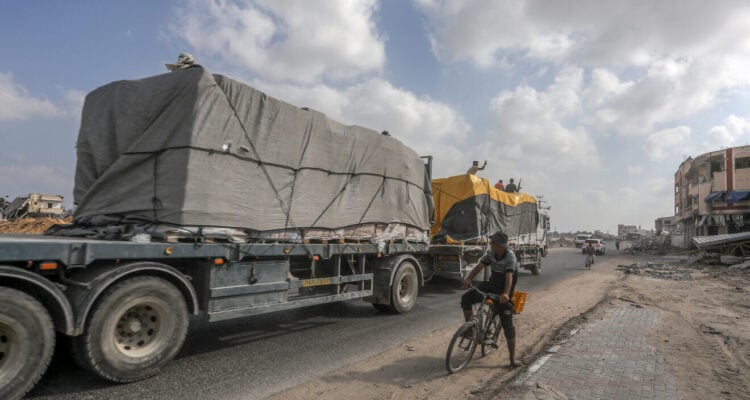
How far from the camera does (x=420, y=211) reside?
8.91m

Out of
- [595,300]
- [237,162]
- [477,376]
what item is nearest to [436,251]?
[595,300]

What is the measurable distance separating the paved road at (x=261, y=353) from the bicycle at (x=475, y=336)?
113cm

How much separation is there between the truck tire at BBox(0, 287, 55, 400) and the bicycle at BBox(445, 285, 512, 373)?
12.7 ft

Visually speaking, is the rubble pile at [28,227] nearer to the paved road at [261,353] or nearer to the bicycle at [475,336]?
the paved road at [261,353]

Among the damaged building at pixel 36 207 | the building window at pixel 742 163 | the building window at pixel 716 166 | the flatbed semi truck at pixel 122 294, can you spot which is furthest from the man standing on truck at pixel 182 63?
the building window at pixel 716 166

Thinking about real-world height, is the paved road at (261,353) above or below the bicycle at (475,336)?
below

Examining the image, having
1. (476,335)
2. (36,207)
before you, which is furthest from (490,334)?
(36,207)

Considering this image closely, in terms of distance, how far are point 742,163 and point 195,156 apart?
164 feet

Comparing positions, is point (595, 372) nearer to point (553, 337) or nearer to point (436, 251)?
point (553, 337)

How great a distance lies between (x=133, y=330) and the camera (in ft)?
13.2

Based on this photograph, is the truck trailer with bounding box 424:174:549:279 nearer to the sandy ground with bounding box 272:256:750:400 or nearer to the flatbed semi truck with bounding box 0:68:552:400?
the sandy ground with bounding box 272:256:750:400

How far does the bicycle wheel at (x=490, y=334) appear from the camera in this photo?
5.14m

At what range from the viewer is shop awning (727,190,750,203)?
3556cm

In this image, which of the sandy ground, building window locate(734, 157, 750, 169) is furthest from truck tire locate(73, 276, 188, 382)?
building window locate(734, 157, 750, 169)
